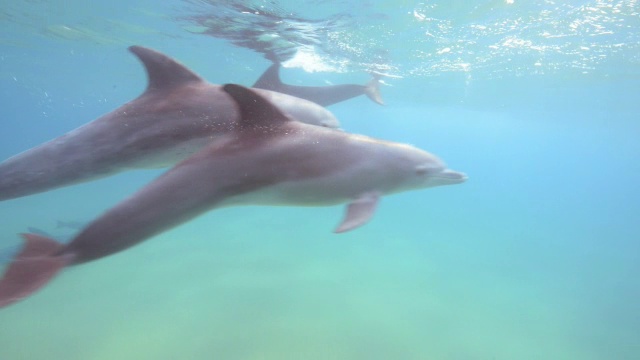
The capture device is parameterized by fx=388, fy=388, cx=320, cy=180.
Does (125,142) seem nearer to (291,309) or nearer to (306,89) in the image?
(306,89)

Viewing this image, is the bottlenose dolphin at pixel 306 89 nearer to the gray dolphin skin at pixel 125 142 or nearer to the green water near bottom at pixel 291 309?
the green water near bottom at pixel 291 309

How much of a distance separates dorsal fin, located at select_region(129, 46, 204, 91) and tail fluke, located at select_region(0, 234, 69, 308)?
174cm

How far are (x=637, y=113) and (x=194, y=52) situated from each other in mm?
43152

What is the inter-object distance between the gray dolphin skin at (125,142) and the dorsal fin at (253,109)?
0.51 ft

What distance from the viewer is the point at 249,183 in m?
2.98

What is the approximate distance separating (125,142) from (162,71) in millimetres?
786

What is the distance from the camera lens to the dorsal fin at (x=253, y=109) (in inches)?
116

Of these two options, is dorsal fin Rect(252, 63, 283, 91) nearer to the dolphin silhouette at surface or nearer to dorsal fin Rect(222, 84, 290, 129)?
the dolphin silhouette at surface

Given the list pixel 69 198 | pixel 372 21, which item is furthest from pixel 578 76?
pixel 69 198

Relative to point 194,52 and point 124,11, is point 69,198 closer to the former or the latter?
point 194,52

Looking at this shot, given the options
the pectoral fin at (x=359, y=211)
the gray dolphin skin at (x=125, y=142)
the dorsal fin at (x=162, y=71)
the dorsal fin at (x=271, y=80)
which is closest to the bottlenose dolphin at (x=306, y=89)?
the dorsal fin at (x=271, y=80)

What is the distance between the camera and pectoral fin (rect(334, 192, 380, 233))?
328 centimetres

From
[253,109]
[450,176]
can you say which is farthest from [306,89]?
[253,109]

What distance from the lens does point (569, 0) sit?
13.9m
